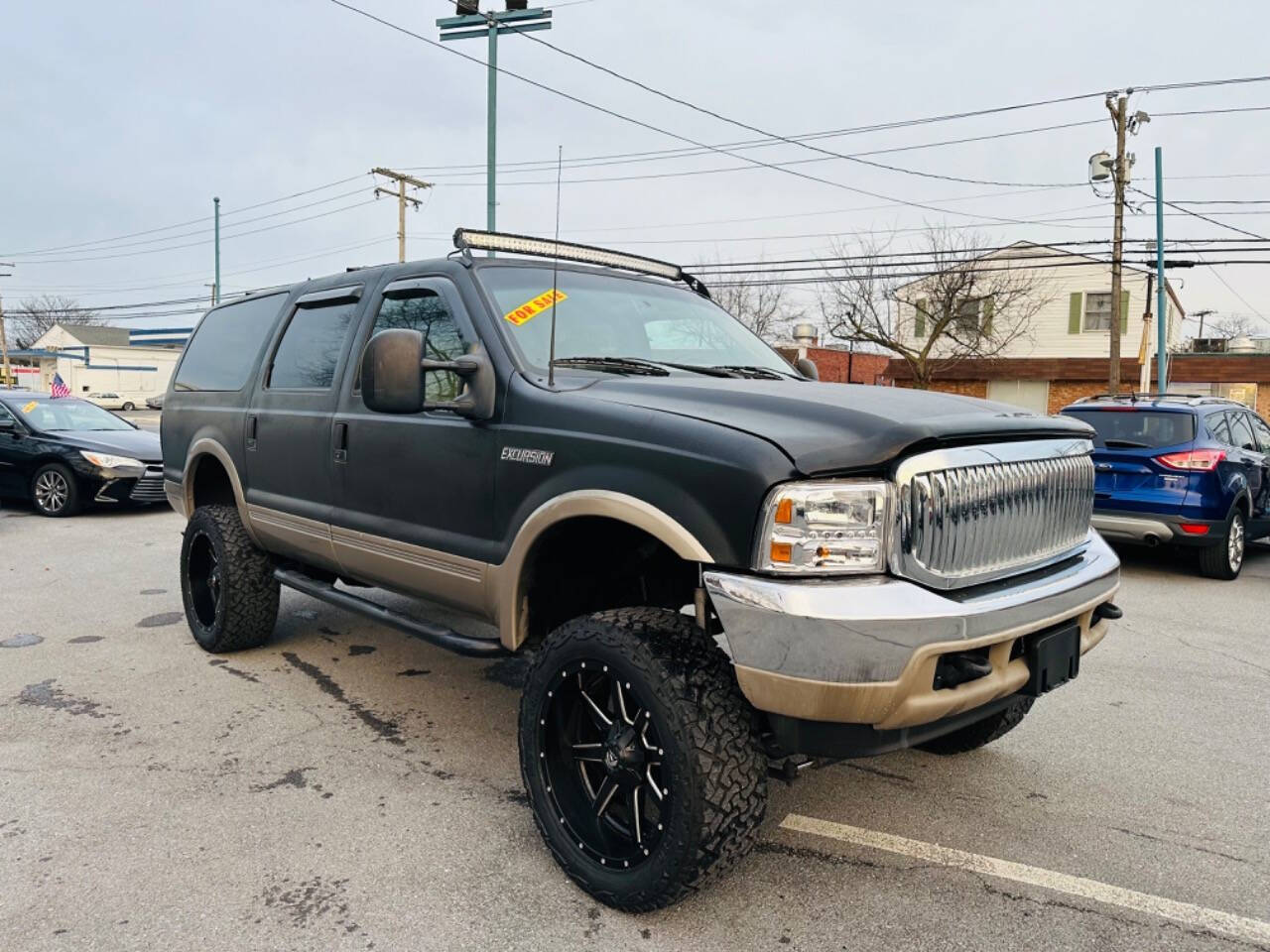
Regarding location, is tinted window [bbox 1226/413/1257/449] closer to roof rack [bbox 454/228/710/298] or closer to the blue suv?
the blue suv

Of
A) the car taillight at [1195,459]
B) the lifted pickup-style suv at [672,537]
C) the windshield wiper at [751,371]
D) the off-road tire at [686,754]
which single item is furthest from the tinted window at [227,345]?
the car taillight at [1195,459]

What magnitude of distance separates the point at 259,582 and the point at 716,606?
3423 millimetres

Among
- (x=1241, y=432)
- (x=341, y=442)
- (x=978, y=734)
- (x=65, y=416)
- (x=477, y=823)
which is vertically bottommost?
(x=477, y=823)

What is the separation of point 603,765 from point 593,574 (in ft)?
2.39

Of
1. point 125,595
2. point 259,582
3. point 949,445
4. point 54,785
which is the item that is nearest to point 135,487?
point 125,595

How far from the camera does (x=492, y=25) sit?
43.6ft

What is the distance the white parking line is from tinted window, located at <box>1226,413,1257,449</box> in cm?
691

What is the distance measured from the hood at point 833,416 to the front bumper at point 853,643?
13.6 inches

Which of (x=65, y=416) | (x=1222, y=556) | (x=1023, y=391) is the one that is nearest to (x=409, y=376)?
(x=1222, y=556)

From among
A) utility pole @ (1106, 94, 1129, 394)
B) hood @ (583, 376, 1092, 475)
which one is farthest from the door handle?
utility pole @ (1106, 94, 1129, 394)

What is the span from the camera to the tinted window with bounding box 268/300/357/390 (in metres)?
4.30

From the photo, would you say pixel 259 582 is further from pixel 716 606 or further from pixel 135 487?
pixel 135 487

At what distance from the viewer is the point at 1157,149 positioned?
70.5 ft

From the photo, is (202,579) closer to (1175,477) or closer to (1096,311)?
(1175,477)
